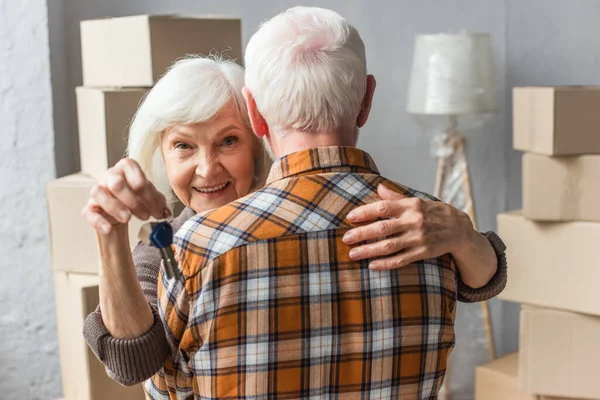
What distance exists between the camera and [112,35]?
219cm

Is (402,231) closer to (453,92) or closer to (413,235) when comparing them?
(413,235)

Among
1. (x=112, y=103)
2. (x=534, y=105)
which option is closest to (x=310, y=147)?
(x=112, y=103)

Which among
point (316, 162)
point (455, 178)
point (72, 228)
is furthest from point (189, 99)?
point (455, 178)

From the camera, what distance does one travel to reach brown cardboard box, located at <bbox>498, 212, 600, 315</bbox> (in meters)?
2.30

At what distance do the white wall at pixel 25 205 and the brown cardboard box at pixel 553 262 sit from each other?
1.58 meters

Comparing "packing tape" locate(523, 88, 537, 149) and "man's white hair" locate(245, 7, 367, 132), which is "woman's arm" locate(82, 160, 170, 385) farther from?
"packing tape" locate(523, 88, 537, 149)

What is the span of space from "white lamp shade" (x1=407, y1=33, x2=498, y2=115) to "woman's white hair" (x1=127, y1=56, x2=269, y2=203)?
1680 mm

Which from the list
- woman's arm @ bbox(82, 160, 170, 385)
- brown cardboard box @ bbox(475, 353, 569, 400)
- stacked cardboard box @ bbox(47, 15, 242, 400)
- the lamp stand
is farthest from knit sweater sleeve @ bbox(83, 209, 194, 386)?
the lamp stand

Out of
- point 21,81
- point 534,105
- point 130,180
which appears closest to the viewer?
point 130,180

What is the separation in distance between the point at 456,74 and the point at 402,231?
2.16 meters

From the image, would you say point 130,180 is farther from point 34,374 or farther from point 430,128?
point 430,128

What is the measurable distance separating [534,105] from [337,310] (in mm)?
1436

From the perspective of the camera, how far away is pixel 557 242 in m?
2.37

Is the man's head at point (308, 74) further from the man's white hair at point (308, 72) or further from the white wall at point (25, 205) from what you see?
the white wall at point (25, 205)
